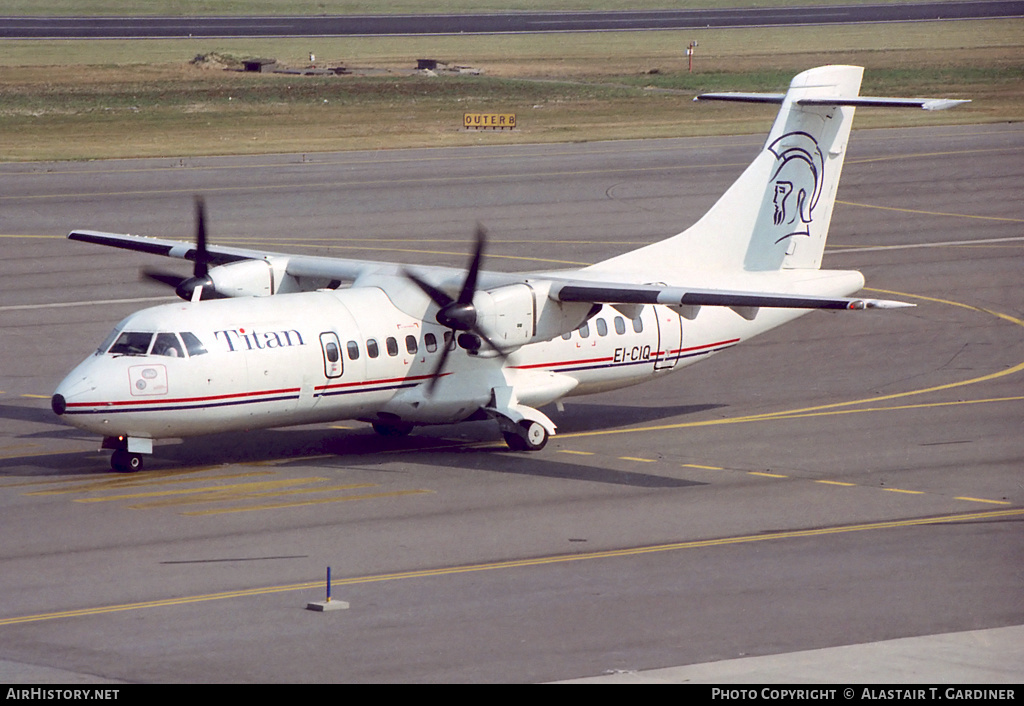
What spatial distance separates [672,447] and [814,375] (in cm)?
712

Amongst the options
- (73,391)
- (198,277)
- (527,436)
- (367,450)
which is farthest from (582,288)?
(73,391)

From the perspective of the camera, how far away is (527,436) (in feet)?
87.5

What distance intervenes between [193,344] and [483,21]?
10434cm

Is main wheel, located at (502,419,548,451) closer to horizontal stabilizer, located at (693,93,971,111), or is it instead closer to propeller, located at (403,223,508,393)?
propeller, located at (403,223,508,393)

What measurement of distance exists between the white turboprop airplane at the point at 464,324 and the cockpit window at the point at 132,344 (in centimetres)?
3

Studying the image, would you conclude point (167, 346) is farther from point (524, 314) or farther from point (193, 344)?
point (524, 314)

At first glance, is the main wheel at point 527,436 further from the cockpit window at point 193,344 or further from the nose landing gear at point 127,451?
the nose landing gear at point 127,451

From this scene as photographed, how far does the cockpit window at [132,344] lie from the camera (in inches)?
961

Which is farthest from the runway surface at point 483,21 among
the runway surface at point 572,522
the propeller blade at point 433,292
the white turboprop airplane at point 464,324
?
the propeller blade at point 433,292

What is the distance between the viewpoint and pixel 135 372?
24062 millimetres

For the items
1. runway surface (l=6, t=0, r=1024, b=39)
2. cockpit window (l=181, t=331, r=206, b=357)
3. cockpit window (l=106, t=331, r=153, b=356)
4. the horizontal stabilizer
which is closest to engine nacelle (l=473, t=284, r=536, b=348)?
cockpit window (l=181, t=331, r=206, b=357)

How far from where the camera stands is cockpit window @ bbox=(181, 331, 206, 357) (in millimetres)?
24438
